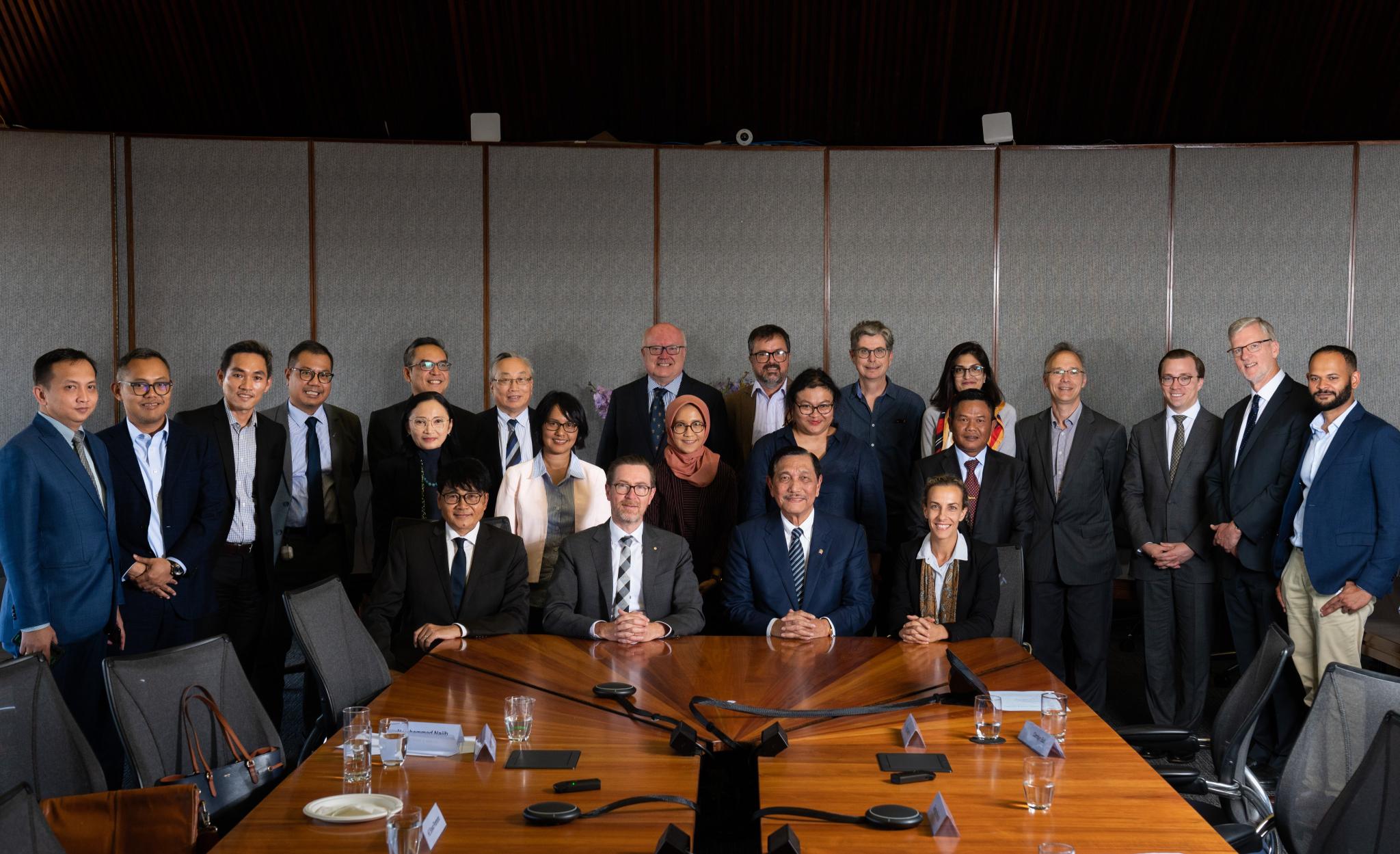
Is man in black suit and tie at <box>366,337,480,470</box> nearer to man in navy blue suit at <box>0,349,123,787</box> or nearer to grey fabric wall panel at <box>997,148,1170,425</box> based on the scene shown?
man in navy blue suit at <box>0,349,123,787</box>

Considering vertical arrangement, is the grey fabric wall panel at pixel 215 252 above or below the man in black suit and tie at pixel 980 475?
above

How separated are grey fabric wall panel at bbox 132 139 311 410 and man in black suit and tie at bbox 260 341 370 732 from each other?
1.56 metres

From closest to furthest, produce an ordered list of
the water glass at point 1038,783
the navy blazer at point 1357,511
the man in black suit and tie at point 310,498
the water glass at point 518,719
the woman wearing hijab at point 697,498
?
1. the water glass at point 1038,783
2. the water glass at point 518,719
3. the navy blazer at point 1357,511
4. the woman wearing hijab at point 697,498
5. the man in black suit and tie at point 310,498

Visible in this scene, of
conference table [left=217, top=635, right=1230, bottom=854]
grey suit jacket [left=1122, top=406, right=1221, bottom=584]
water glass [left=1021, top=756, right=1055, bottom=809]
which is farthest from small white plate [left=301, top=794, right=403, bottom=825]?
grey suit jacket [left=1122, top=406, right=1221, bottom=584]

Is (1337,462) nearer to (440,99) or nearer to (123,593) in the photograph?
(123,593)

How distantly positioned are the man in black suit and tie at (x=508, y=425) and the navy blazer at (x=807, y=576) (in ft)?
4.32

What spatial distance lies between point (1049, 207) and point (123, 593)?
5287 millimetres

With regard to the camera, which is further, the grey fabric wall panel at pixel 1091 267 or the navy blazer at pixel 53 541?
the grey fabric wall panel at pixel 1091 267

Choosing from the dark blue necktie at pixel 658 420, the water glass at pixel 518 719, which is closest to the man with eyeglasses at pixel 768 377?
the dark blue necktie at pixel 658 420

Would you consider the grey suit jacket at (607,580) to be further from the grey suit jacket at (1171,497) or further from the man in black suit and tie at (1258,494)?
the man in black suit and tie at (1258,494)

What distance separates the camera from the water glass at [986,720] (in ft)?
8.55

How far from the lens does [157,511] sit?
13.5ft

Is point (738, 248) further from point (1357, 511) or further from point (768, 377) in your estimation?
point (1357, 511)

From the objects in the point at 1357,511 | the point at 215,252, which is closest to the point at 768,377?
the point at 1357,511
